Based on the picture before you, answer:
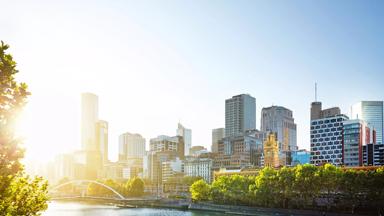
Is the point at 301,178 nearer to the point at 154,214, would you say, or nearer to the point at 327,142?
the point at 154,214

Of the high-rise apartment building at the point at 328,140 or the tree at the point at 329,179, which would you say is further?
the high-rise apartment building at the point at 328,140

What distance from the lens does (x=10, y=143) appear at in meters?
15.6

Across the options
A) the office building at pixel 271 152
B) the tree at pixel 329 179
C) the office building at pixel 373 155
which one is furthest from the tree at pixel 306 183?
Result: the office building at pixel 271 152

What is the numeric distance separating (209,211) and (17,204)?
80606mm

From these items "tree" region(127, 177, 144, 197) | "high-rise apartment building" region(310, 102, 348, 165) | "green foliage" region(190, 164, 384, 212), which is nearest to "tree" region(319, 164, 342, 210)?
"green foliage" region(190, 164, 384, 212)

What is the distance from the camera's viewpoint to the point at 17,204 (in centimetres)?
1688

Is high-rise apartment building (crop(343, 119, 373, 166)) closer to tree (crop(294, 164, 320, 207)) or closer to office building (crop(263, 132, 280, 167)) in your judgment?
office building (crop(263, 132, 280, 167))

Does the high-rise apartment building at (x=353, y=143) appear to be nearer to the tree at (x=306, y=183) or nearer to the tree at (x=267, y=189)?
the tree at (x=267, y=189)

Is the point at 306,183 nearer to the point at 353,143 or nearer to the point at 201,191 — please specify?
the point at 201,191

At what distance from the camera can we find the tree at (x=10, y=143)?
50.9 feet

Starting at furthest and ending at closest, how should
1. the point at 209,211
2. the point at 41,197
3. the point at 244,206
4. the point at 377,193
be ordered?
the point at 209,211, the point at 244,206, the point at 377,193, the point at 41,197

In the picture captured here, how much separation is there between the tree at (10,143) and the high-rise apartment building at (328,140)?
134 meters

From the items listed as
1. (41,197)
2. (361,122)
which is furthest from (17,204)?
(361,122)

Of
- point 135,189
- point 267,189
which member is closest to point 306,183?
point 267,189
